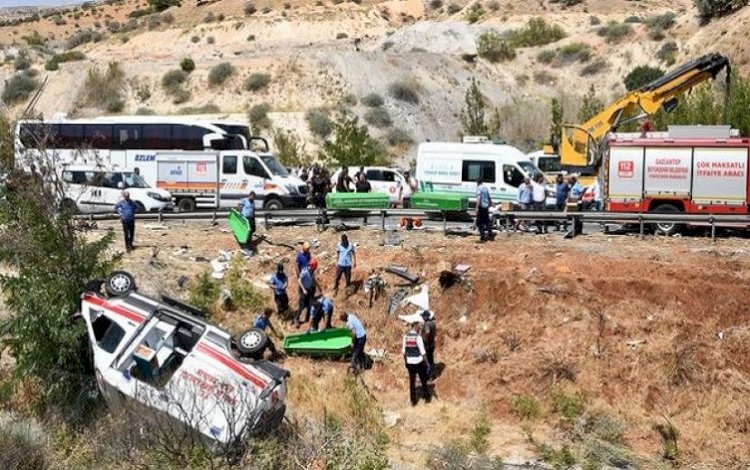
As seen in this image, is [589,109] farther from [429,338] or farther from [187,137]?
[429,338]

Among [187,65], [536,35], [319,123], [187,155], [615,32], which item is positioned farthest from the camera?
[536,35]

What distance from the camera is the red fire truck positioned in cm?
2498

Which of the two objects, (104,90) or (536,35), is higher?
(536,35)

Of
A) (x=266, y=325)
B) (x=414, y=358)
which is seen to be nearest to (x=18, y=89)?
(x=266, y=325)

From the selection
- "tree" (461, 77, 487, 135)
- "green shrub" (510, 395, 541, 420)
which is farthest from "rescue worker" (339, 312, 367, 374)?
"tree" (461, 77, 487, 135)

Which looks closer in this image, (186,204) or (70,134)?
(186,204)

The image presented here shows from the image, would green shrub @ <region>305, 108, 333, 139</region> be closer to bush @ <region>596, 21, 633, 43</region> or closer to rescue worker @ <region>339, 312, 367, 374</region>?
bush @ <region>596, 21, 633, 43</region>

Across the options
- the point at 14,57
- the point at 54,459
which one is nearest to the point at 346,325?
the point at 54,459

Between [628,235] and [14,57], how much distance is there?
230ft

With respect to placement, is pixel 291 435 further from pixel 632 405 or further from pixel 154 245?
pixel 154 245

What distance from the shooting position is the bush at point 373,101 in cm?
6538

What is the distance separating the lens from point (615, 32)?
Answer: 7638cm

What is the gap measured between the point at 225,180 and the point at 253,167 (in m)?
1.00

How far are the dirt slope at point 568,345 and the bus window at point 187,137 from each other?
1378 centimetres
